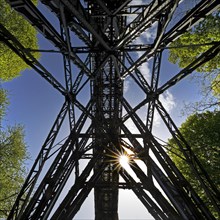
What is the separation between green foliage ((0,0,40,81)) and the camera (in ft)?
35.7

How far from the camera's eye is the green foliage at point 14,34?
10.9 meters

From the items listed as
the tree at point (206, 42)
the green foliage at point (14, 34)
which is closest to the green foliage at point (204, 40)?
the tree at point (206, 42)

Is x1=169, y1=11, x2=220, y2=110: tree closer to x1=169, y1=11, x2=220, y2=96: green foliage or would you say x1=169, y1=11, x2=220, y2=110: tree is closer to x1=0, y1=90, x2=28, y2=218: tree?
x1=169, y1=11, x2=220, y2=96: green foliage

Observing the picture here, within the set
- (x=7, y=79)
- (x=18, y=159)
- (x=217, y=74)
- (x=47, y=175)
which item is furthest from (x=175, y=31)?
(x=18, y=159)

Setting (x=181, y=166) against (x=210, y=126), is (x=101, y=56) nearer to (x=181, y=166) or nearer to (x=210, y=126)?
(x=210, y=126)

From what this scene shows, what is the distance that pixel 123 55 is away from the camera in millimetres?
9914

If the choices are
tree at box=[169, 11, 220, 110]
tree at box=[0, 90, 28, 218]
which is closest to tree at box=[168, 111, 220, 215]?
tree at box=[169, 11, 220, 110]

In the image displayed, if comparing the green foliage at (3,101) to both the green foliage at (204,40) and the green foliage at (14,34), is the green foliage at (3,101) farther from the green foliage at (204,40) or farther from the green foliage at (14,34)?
the green foliage at (204,40)

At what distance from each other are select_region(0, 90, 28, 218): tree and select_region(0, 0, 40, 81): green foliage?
1.51 m

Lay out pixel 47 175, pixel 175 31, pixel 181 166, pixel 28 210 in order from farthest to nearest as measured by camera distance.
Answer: pixel 181 166 → pixel 47 175 → pixel 28 210 → pixel 175 31

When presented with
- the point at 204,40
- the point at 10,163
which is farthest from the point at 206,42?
the point at 10,163

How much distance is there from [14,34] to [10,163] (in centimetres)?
670

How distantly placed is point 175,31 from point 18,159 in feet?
34.5

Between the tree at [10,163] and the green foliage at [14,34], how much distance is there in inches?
59.4
